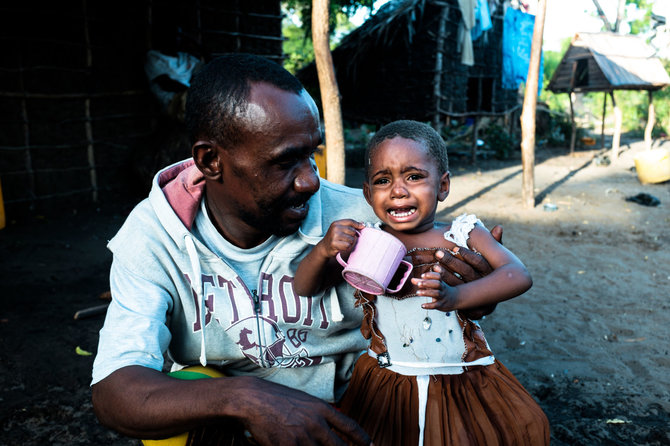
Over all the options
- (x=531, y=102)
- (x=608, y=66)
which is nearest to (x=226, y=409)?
(x=531, y=102)

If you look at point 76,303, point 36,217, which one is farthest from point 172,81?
point 76,303

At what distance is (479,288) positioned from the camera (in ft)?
5.48

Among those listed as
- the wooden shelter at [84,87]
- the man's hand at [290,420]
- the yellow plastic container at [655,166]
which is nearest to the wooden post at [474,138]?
the yellow plastic container at [655,166]

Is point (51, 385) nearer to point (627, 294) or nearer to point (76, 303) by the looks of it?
point (76, 303)

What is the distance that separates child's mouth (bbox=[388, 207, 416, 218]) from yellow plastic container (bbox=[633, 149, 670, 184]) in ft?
Result: 32.6

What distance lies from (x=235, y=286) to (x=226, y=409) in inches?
23.4

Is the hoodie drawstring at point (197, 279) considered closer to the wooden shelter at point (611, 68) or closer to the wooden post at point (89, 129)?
the wooden post at point (89, 129)

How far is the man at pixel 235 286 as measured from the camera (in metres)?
1.28

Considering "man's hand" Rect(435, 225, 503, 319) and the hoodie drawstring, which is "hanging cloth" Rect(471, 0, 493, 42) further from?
the hoodie drawstring

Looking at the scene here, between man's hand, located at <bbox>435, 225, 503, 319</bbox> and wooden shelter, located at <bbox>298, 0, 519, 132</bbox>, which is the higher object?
wooden shelter, located at <bbox>298, 0, 519, 132</bbox>

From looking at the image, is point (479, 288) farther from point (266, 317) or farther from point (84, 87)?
point (84, 87)

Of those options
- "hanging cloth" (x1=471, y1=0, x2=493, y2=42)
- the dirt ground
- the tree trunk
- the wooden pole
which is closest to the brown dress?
the dirt ground

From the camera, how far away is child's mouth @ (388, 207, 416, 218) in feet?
6.07

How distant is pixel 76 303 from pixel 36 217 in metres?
3.21
